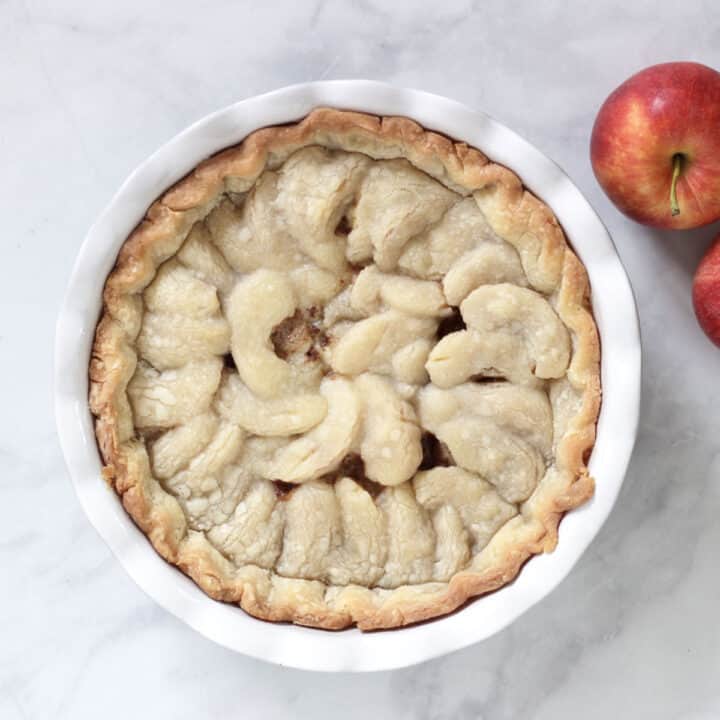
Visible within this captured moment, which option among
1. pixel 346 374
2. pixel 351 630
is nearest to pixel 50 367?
pixel 346 374

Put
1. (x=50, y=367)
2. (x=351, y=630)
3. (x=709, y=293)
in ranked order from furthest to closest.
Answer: (x=50, y=367)
(x=709, y=293)
(x=351, y=630)

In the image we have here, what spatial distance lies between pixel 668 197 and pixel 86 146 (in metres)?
0.89

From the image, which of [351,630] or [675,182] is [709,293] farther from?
[351,630]

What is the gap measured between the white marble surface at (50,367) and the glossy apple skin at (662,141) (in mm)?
106

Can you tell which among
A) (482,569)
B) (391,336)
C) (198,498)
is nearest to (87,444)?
(198,498)

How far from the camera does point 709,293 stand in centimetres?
181

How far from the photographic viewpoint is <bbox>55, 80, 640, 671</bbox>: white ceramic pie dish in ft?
5.39

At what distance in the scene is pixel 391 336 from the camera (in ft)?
5.62

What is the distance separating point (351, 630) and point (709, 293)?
2.36 ft

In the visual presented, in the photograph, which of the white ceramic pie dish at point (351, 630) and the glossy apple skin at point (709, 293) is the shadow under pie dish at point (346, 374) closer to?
the white ceramic pie dish at point (351, 630)

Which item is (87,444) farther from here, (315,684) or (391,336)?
(315,684)

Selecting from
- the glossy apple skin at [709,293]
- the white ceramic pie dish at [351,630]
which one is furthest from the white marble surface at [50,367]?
the white ceramic pie dish at [351,630]

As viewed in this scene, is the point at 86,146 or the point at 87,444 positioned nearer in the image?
the point at 87,444

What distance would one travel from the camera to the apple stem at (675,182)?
5.72 ft
